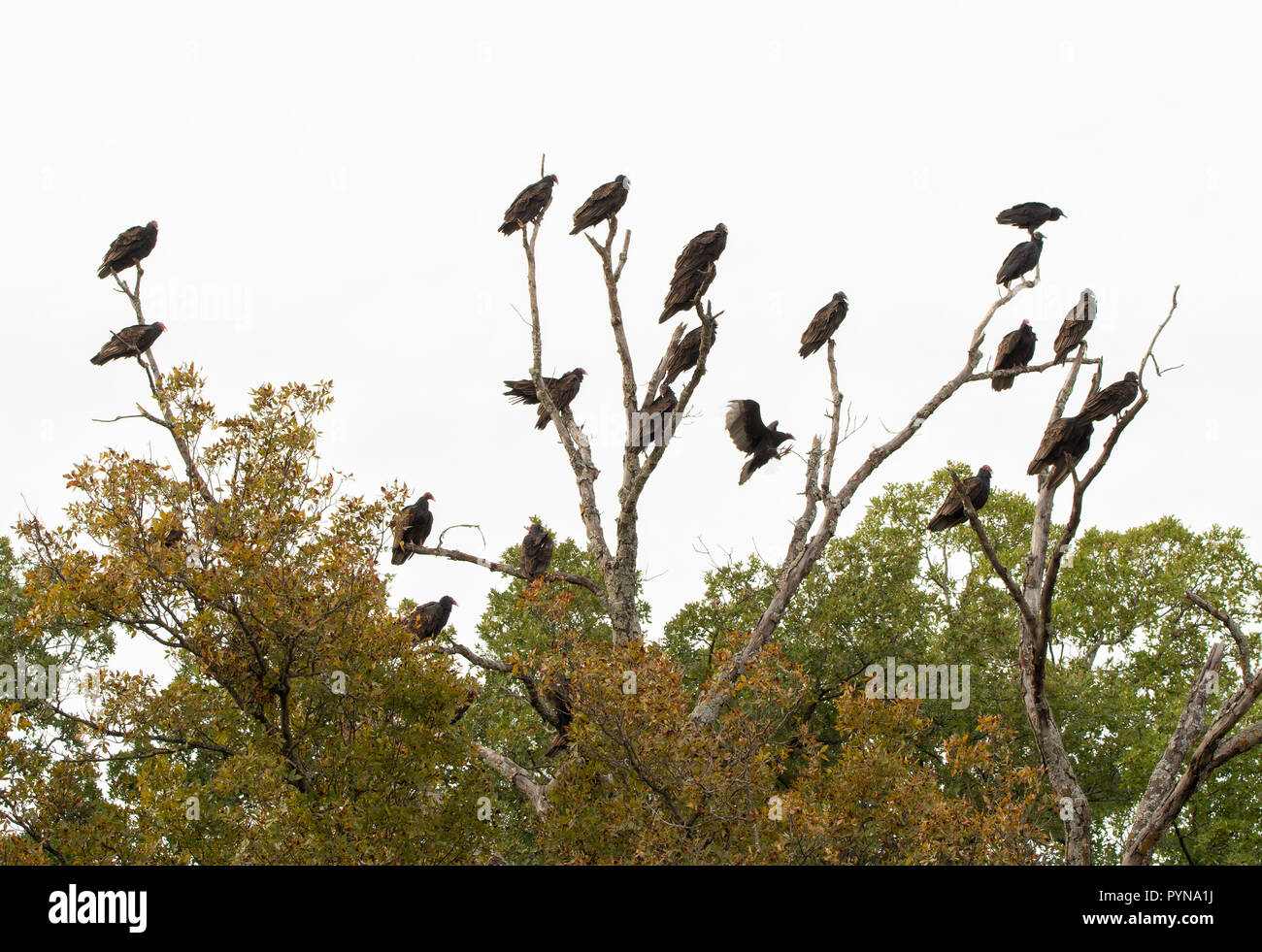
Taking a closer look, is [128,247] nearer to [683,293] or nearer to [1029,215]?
[683,293]

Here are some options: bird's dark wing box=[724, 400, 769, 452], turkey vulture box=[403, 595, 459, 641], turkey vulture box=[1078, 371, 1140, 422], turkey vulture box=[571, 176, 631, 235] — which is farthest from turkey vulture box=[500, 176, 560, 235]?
turkey vulture box=[1078, 371, 1140, 422]

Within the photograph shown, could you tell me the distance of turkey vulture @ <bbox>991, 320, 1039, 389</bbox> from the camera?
11.2m

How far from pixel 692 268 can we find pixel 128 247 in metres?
5.66

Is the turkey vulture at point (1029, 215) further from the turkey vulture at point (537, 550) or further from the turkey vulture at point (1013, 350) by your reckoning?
the turkey vulture at point (537, 550)

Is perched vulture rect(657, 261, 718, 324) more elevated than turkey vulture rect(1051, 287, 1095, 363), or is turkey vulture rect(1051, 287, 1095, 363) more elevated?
perched vulture rect(657, 261, 718, 324)

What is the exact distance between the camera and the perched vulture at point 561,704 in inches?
344

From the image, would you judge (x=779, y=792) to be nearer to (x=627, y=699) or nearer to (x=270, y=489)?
(x=627, y=699)

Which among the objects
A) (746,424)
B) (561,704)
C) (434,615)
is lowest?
(561,704)

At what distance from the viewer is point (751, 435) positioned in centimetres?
1088

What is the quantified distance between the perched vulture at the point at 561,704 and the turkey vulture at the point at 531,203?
15.7ft

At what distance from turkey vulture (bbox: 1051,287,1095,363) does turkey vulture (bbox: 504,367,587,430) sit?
4648 millimetres

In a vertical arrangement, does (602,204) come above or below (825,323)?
above

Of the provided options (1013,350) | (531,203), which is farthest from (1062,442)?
(531,203)

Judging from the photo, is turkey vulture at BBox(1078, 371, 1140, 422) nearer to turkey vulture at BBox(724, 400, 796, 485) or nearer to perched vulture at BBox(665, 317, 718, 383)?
turkey vulture at BBox(724, 400, 796, 485)
